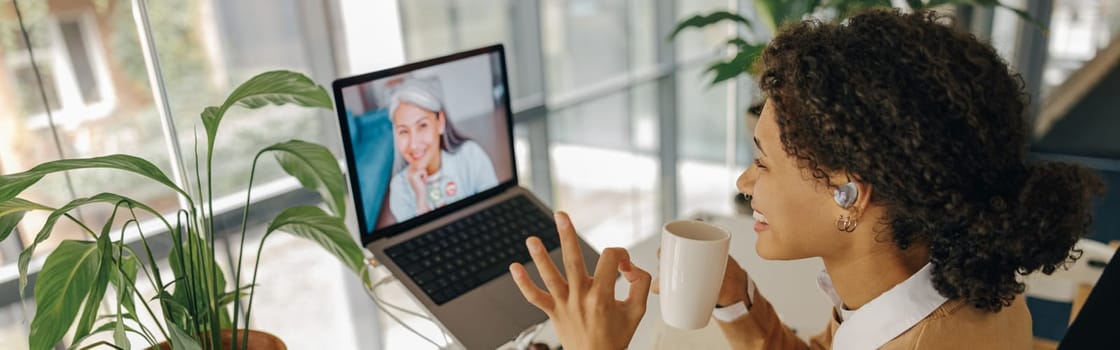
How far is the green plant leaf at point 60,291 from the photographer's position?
0.77m

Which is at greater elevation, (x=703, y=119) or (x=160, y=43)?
(x=160, y=43)

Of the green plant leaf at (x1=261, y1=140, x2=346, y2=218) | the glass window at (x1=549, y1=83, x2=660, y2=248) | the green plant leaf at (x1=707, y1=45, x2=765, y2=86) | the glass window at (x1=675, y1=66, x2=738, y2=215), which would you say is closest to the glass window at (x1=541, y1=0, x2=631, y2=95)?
the glass window at (x1=549, y1=83, x2=660, y2=248)

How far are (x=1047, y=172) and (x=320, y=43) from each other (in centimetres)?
163

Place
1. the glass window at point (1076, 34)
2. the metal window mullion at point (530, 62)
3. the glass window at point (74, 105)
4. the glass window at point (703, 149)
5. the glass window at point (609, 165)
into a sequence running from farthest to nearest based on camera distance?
the glass window at point (1076, 34) → the glass window at point (703, 149) → the glass window at point (609, 165) → the metal window mullion at point (530, 62) → the glass window at point (74, 105)

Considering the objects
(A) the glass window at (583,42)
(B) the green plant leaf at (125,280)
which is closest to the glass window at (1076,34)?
(A) the glass window at (583,42)

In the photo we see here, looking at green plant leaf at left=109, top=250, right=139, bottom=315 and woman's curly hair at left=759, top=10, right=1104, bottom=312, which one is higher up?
woman's curly hair at left=759, top=10, right=1104, bottom=312

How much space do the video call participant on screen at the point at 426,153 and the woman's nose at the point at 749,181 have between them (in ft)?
1.45

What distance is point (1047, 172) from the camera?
31.4 inches

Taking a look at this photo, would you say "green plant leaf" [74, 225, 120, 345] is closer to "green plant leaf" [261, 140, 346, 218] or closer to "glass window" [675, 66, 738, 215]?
"green plant leaf" [261, 140, 346, 218]

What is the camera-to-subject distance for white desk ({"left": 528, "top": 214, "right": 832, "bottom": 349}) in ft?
3.89

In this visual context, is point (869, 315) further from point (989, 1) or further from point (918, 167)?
point (989, 1)

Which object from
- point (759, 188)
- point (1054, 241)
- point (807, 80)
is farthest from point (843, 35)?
point (1054, 241)

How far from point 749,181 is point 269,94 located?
577 millimetres

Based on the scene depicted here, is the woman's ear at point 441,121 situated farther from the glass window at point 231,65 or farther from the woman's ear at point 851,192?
the glass window at point 231,65
